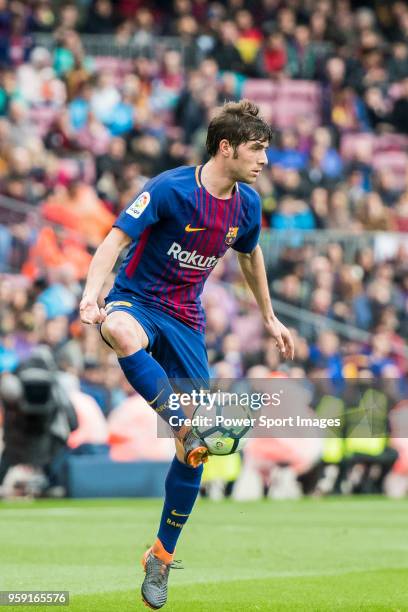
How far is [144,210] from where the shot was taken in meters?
7.16

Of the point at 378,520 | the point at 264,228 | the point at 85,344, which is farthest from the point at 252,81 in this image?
the point at 378,520

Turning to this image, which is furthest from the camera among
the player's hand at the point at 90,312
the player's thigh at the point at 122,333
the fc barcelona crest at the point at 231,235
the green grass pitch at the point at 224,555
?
the fc barcelona crest at the point at 231,235

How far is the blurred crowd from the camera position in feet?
55.8

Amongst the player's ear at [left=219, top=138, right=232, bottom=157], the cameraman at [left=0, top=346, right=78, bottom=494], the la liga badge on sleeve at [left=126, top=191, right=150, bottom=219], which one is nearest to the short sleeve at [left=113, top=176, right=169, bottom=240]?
the la liga badge on sleeve at [left=126, top=191, right=150, bottom=219]

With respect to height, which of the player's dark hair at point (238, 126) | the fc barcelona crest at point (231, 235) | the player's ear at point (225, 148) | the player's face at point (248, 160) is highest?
the player's dark hair at point (238, 126)

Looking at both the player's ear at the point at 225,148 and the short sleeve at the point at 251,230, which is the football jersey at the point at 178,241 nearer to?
the short sleeve at the point at 251,230

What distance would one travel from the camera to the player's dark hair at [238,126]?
23.9ft

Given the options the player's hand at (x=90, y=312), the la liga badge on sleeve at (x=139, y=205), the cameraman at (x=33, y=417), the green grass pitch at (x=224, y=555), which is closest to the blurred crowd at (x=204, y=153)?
the cameraman at (x=33, y=417)

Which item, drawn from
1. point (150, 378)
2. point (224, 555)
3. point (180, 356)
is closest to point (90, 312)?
point (150, 378)

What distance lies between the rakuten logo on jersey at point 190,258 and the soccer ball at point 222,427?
3.15 feet

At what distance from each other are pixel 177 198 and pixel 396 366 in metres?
11.4

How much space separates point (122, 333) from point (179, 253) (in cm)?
67

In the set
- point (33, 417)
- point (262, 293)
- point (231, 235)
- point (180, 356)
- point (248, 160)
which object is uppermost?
point (248, 160)

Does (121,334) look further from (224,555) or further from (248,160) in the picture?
(224,555)
